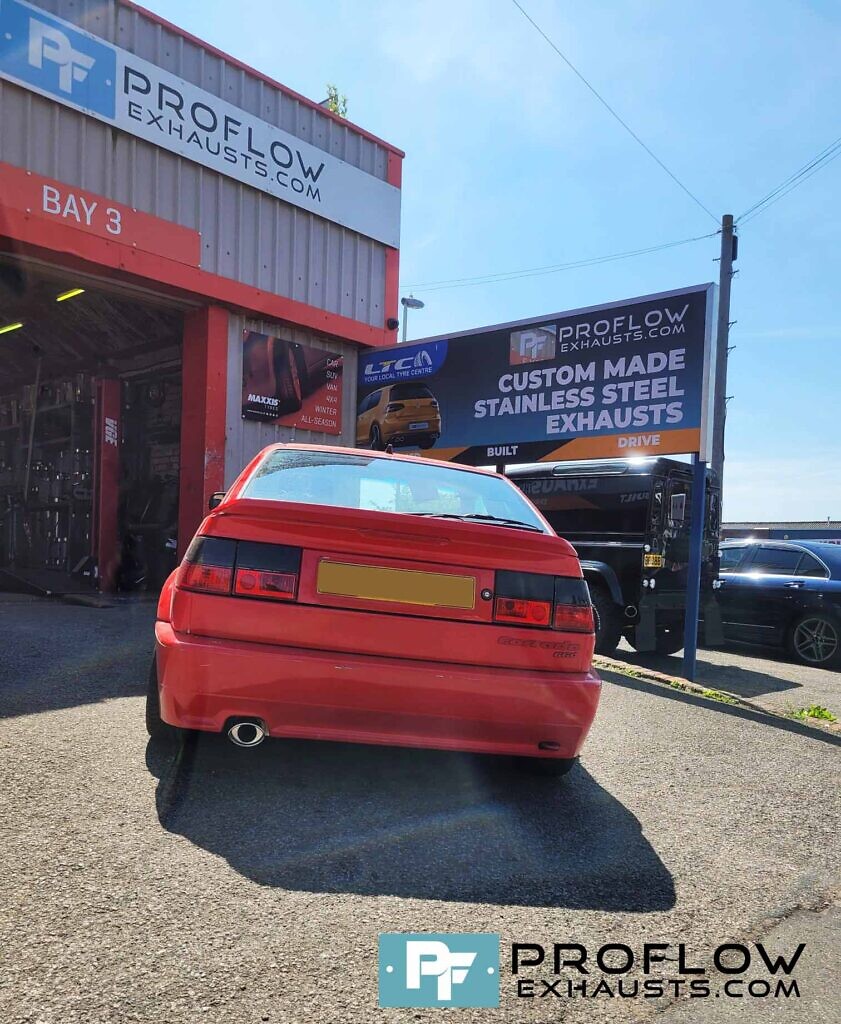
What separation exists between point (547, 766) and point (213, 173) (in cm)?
818

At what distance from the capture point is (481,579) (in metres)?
2.88

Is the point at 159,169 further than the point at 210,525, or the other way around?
the point at 159,169

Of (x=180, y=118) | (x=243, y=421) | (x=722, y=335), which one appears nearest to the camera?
(x=180, y=118)

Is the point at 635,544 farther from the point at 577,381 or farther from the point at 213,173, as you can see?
the point at 213,173

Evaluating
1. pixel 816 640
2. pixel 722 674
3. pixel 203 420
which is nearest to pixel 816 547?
pixel 816 640

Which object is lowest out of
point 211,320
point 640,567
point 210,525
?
point 640,567

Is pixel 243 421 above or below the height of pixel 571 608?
above

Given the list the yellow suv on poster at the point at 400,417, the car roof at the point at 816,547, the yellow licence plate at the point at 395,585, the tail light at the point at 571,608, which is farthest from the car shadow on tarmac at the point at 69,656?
the car roof at the point at 816,547

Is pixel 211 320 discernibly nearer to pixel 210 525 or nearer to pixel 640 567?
pixel 640 567

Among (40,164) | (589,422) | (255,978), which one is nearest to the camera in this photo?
(255,978)

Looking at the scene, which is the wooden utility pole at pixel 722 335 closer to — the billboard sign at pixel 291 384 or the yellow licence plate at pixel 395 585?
the billboard sign at pixel 291 384

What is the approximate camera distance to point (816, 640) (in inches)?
320

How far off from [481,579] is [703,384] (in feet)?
16.1

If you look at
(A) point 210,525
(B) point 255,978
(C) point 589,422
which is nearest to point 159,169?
(C) point 589,422
